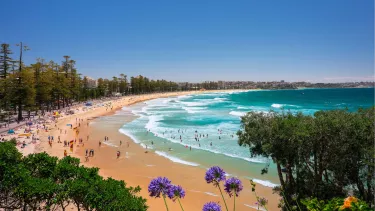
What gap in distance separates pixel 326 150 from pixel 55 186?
8.26 metres

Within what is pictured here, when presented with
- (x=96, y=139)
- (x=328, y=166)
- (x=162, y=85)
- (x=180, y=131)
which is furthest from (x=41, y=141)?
(x=162, y=85)

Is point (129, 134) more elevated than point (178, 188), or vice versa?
point (178, 188)

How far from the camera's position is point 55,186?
6391mm

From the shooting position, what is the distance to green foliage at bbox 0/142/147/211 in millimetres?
6121

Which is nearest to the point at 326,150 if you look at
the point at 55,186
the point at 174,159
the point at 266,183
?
the point at 266,183

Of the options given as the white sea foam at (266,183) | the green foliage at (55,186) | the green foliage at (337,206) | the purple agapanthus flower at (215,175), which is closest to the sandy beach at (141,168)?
the white sea foam at (266,183)

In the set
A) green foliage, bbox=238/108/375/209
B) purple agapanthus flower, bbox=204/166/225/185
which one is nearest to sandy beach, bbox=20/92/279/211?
green foliage, bbox=238/108/375/209

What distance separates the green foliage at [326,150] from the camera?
25.0ft

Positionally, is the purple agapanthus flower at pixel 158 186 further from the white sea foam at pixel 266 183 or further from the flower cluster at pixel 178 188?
the white sea foam at pixel 266 183

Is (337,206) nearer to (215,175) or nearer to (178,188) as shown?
(215,175)

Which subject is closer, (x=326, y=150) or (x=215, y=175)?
(x=215, y=175)

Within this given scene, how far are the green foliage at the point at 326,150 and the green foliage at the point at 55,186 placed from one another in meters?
4.97

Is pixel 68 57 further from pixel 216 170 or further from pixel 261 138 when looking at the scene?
pixel 216 170

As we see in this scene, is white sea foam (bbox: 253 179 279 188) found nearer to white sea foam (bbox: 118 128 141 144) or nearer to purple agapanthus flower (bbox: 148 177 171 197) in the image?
purple agapanthus flower (bbox: 148 177 171 197)
